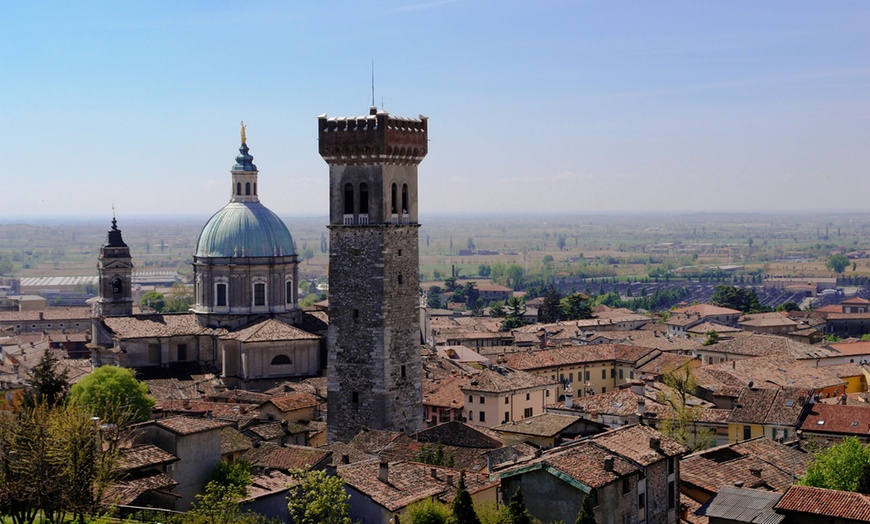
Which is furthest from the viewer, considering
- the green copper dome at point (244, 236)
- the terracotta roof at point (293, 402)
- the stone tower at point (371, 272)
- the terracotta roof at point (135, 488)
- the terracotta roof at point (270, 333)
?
the green copper dome at point (244, 236)

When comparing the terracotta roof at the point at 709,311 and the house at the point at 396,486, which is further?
the terracotta roof at the point at 709,311

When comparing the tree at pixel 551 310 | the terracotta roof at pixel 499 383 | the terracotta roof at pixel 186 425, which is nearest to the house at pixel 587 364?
the terracotta roof at pixel 499 383

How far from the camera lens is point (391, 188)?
4025 centimetres

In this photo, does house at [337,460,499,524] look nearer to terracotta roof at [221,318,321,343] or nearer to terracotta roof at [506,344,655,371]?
terracotta roof at [221,318,321,343]

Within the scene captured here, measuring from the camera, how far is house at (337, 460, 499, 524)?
29.4 meters

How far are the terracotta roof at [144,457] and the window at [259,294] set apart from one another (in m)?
29.2

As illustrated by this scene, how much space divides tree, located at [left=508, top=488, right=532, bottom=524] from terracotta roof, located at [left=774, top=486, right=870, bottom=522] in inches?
212

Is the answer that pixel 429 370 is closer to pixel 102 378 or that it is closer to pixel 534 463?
pixel 102 378

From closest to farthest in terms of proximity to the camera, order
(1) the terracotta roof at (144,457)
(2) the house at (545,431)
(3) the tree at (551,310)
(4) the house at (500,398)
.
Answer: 1. (1) the terracotta roof at (144,457)
2. (2) the house at (545,431)
3. (4) the house at (500,398)
4. (3) the tree at (551,310)

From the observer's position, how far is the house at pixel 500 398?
5012cm

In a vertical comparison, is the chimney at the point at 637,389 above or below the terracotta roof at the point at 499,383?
above

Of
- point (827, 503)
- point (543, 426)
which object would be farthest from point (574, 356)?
point (827, 503)

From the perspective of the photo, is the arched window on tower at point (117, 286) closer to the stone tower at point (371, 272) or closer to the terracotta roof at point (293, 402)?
the terracotta roof at point (293, 402)

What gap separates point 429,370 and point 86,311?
6427 cm
